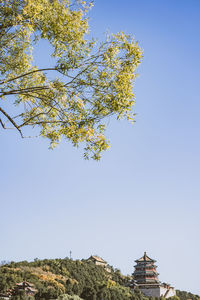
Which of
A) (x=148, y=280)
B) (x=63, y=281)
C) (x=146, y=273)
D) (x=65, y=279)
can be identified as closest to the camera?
(x=63, y=281)

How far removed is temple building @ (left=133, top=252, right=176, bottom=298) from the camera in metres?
47.2

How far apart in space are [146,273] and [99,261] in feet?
60.6

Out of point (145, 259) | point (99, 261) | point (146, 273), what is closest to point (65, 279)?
point (146, 273)

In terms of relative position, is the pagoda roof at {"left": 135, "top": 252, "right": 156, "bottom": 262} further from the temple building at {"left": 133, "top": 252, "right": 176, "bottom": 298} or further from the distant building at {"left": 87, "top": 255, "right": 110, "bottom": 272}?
the distant building at {"left": 87, "top": 255, "right": 110, "bottom": 272}

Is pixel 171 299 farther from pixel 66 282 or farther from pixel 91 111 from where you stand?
pixel 91 111

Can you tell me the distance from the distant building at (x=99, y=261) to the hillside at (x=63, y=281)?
3.67ft

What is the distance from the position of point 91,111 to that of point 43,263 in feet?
165

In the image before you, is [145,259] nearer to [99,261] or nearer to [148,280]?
[148,280]

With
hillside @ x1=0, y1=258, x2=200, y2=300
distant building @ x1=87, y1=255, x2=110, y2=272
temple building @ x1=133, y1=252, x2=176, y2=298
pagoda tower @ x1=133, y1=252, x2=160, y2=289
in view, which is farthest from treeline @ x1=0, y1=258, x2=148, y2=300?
pagoda tower @ x1=133, y1=252, x2=160, y2=289

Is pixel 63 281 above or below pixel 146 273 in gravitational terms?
below

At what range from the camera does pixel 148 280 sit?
4847cm

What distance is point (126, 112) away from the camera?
21.6 ft

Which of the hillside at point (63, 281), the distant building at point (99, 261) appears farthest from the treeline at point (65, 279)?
the distant building at point (99, 261)

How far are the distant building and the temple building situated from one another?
620 inches
